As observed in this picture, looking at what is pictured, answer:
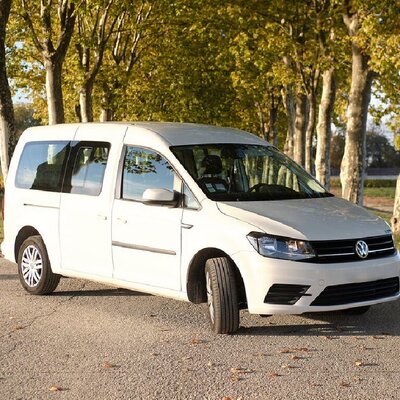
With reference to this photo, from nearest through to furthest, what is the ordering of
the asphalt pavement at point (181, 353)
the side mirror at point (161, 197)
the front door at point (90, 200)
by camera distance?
1. the asphalt pavement at point (181, 353)
2. the side mirror at point (161, 197)
3. the front door at point (90, 200)

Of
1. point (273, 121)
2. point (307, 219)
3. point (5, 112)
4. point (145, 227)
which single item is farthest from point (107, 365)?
point (273, 121)

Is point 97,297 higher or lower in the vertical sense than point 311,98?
lower

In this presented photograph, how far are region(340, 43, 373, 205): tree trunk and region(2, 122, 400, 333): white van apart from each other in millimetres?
9006

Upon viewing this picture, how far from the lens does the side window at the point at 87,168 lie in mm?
8406

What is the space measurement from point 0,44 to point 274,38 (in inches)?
418

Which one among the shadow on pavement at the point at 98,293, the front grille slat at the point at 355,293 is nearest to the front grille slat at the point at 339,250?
the front grille slat at the point at 355,293

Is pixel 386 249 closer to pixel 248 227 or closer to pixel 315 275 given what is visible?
pixel 315 275

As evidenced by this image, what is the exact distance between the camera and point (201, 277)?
742cm

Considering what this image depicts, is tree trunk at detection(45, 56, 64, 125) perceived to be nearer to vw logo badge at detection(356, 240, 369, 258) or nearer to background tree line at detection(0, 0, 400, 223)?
background tree line at detection(0, 0, 400, 223)

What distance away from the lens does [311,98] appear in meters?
26.8

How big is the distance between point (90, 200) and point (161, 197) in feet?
4.19

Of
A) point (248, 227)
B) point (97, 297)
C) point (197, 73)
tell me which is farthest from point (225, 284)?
point (197, 73)

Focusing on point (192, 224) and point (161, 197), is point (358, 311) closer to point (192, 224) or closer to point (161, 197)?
point (192, 224)

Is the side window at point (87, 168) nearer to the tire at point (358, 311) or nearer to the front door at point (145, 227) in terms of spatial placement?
the front door at point (145, 227)
